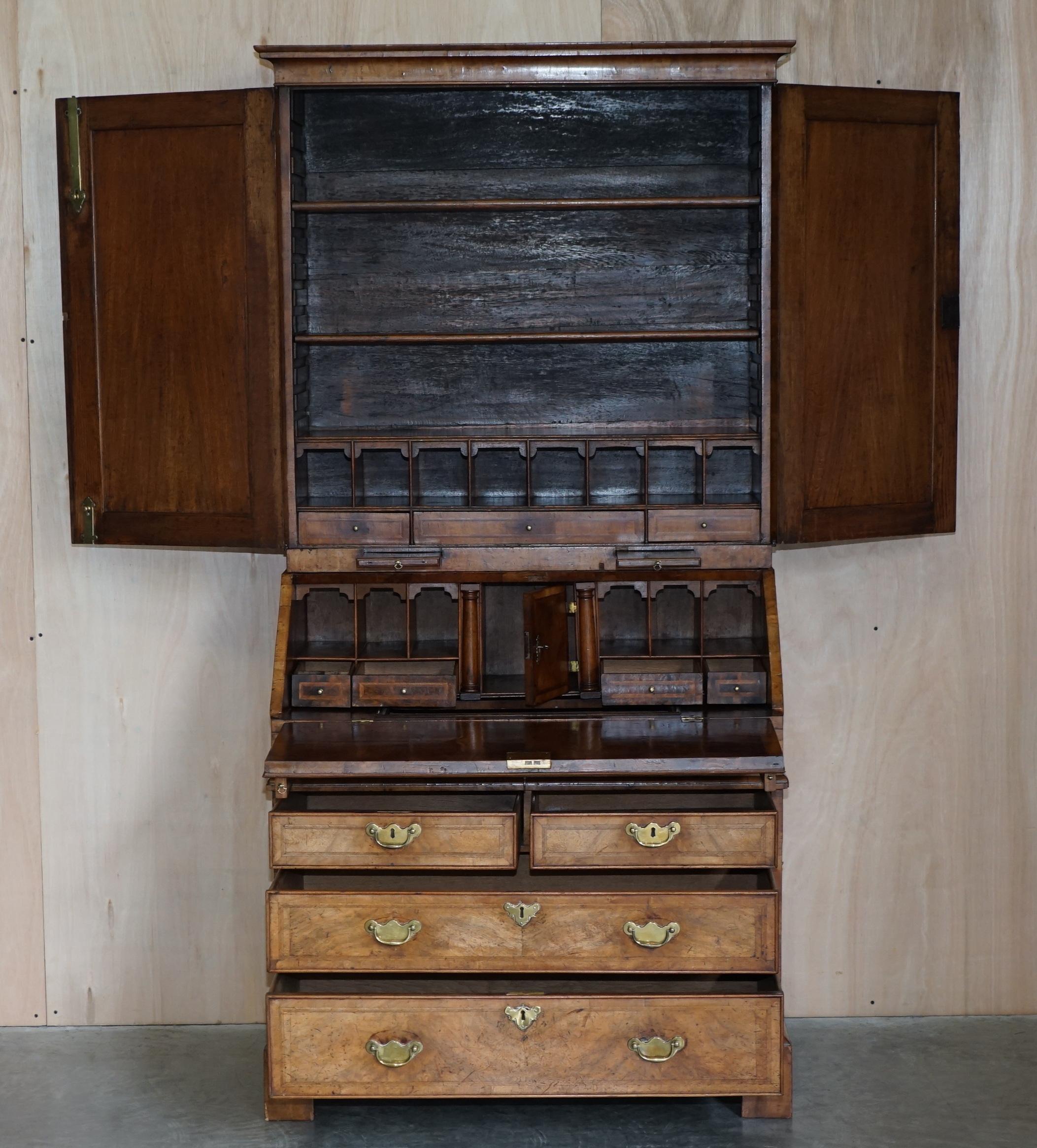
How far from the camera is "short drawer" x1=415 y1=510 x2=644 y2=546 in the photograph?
321cm

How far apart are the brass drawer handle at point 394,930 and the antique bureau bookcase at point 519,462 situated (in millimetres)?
11

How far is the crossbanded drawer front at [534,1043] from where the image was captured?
9.73 feet

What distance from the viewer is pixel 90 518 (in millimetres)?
3242

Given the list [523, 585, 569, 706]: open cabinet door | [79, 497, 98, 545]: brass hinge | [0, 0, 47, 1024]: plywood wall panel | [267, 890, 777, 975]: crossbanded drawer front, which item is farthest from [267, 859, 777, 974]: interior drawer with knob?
[0, 0, 47, 1024]: plywood wall panel

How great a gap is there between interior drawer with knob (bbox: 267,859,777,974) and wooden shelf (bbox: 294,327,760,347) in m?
1.25

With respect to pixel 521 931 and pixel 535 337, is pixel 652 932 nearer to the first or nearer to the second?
pixel 521 931

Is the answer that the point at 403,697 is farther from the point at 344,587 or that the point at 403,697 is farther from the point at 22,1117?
the point at 22,1117

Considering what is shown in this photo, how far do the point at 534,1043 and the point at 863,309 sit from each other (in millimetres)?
1811

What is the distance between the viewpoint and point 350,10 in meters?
3.48

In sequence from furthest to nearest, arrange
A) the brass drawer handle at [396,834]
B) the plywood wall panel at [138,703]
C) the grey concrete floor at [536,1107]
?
the plywood wall panel at [138,703], the grey concrete floor at [536,1107], the brass drawer handle at [396,834]

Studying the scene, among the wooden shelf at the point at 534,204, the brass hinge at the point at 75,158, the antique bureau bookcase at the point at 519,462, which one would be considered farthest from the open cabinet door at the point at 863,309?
the brass hinge at the point at 75,158

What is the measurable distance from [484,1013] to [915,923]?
139 centimetres

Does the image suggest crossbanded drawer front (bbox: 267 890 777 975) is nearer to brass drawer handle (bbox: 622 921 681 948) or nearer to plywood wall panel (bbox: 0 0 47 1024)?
brass drawer handle (bbox: 622 921 681 948)

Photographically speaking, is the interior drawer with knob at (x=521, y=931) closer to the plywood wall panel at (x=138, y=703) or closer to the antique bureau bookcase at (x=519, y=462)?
the antique bureau bookcase at (x=519, y=462)
